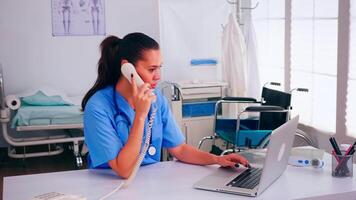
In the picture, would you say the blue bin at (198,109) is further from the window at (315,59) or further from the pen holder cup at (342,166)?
the pen holder cup at (342,166)

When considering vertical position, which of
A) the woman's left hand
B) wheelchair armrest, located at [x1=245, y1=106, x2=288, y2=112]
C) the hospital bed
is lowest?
the hospital bed

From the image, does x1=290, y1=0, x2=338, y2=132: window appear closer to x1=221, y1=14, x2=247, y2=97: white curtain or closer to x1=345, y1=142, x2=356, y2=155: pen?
x1=221, y1=14, x2=247, y2=97: white curtain

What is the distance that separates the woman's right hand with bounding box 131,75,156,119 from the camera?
183 cm

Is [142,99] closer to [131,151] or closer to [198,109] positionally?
[131,151]

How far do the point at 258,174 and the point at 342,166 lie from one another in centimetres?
31

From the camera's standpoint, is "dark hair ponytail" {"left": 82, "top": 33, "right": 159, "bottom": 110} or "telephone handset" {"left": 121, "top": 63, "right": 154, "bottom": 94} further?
"dark hair ponytail" {"left": 82, "top": 33, "right": 159, "bottom": 110}

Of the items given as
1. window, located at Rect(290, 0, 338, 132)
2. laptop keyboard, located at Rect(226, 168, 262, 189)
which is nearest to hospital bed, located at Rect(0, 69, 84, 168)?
window, located at Rect(290, 0, 338, 132)

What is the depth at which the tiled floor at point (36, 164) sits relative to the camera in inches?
171

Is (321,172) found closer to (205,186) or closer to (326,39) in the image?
(205,186)

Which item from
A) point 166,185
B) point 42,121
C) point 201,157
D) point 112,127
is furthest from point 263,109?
point 42,121

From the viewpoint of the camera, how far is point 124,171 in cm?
180

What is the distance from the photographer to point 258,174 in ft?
6.01

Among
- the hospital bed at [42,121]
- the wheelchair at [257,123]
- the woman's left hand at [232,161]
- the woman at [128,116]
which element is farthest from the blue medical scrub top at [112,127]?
the hospital bed at [42,121]

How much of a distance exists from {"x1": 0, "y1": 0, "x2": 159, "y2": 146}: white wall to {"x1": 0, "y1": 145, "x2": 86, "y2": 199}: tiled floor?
27 centimetres
